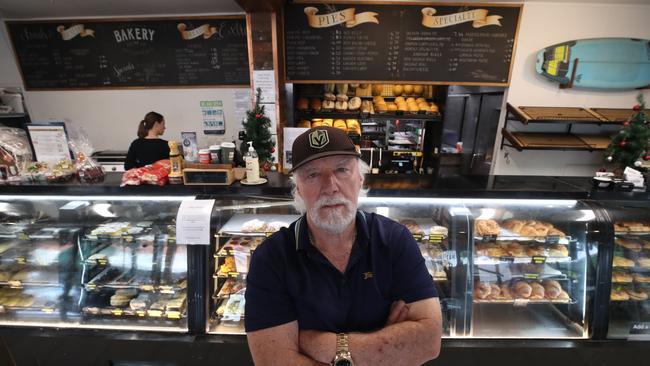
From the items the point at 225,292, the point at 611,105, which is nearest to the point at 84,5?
the point at 225,292

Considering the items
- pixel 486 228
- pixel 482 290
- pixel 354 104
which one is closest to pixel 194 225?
pixel 486 228

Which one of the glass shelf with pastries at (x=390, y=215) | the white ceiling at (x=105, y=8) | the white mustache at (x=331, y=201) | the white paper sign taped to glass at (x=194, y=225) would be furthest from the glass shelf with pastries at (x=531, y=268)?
the white ceiling at (x=105, y=8)

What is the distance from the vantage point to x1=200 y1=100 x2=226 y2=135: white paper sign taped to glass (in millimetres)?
4828

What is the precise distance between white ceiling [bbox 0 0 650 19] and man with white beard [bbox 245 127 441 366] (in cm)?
336

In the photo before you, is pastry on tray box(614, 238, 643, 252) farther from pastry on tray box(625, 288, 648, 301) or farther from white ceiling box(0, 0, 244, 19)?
white ceiling box(0, 0, 244, 19)

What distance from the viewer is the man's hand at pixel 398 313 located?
1.35 m

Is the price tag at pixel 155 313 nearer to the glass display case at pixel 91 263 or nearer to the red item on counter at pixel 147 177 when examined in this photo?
the glass display case at pixel 91 263

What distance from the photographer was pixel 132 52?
4.54 meters

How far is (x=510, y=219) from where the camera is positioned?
2537mm

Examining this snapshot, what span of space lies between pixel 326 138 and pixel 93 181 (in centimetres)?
218

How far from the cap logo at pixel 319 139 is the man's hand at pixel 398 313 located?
2.68 ft

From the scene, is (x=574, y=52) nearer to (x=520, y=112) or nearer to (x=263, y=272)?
(x=520, y=112)

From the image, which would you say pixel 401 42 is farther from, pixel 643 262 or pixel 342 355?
pixel 342 355

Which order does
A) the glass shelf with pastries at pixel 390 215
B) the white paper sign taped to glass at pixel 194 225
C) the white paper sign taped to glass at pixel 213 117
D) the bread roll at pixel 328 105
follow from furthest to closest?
the white paper sign taped to glass at pixel 213 117, the bread roll at pixel 328 105, the glass shelf with pastries at pixel 390 215, the white paper sign taped to glass at pixel 194 225
